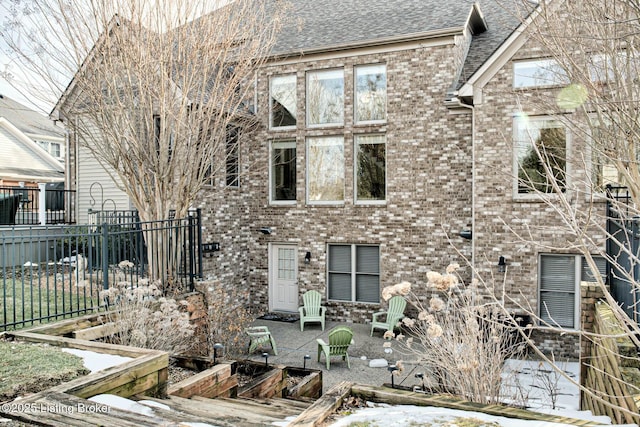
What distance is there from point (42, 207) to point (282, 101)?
25.6 feet

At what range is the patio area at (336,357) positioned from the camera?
935 centimetres

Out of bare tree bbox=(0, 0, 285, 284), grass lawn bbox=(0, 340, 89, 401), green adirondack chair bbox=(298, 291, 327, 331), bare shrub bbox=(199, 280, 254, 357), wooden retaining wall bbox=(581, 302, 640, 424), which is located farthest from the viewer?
green adirondack chair bbox=(298, 291, 327, 331)

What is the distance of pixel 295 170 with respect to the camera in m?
14.5

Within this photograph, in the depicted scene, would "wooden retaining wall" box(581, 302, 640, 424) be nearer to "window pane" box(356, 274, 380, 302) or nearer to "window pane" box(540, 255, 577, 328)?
"window pane" box(540, 255, 577, 328)

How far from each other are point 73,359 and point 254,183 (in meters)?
10.5

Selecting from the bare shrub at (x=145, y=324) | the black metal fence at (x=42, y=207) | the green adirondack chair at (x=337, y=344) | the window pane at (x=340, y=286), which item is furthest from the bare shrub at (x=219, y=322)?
the black metal fence at (x=42, y=207)

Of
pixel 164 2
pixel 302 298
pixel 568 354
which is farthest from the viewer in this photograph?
pixel 302 298

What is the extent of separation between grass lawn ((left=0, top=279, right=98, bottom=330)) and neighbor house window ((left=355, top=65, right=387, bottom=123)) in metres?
8.64

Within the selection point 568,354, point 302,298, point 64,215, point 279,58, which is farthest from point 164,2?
point 568,354

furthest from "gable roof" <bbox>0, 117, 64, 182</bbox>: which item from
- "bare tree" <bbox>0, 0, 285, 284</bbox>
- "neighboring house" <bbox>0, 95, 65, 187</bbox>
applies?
"bare tree" <bbox>0, 0, 285, 284</bbox>

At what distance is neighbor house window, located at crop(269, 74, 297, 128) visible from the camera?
1449cm

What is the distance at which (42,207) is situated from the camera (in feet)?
46.1

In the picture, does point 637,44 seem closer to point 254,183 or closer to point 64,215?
point 254,183

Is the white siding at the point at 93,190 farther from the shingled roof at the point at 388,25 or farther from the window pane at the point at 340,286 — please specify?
the window pane at the point at 340,286
